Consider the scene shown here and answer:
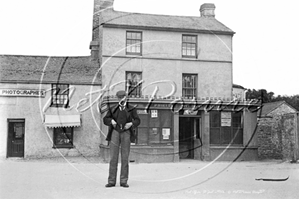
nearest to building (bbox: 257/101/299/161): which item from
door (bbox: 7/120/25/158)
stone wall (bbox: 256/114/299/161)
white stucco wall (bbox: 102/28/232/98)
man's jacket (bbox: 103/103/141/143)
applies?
stone wall (bbox: 256/114/299/161)

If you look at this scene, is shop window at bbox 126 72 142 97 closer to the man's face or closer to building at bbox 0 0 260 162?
building at bbox 0 0 260 162

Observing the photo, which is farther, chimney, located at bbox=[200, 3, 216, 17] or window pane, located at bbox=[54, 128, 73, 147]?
chimney, located at bbox=[200, 3, 216, 17]

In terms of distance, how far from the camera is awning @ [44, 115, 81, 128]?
56.9ft

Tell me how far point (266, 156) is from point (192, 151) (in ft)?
14.0

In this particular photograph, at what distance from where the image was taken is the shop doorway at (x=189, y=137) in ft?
57.1

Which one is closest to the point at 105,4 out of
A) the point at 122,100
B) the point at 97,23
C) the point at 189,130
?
the point at 97,23

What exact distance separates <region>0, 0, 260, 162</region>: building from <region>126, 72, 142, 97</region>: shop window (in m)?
0.05

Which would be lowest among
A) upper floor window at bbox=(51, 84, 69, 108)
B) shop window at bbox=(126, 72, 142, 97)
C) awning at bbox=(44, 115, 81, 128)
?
awning at bbox=(44, 115, 81, 128)

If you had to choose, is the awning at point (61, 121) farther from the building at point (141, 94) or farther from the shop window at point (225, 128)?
the shop window at point (225, 128)

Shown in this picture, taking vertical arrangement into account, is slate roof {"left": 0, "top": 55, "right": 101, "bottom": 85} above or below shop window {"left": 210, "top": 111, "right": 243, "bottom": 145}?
above

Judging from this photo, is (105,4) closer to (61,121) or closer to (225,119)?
(61,121)

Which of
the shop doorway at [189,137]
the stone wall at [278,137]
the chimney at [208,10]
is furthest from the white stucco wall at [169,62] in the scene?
the stone wall at [278,137]

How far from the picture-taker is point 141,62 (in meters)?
18.8

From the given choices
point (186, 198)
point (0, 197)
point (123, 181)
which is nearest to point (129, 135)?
point (123, 181)
